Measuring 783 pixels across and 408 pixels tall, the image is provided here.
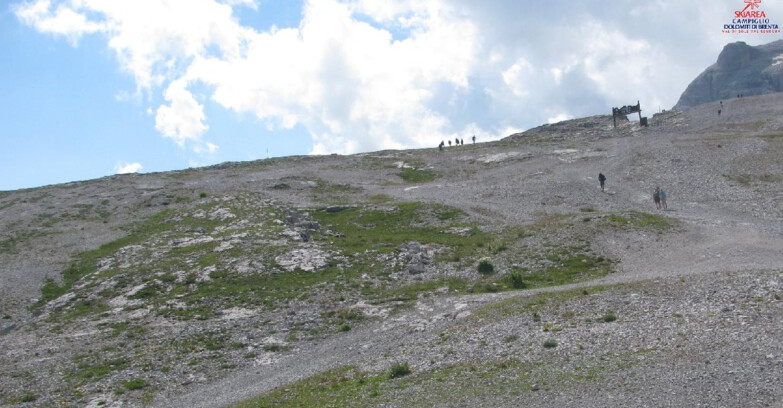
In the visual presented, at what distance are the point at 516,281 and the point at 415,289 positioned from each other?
715 centimetres

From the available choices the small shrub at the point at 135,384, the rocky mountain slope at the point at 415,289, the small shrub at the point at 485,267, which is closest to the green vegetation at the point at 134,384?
the small shrub at the point at 135,384

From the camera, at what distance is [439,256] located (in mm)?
45219

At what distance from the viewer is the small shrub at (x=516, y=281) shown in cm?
3697

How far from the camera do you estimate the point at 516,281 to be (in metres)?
37.5

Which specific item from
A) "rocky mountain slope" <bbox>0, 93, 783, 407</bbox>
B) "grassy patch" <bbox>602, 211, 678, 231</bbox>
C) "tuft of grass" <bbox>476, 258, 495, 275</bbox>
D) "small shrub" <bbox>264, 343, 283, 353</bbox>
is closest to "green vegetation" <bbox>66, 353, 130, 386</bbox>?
"rocky mountain slope" <bbox>0, 93, 783, 407</bbox>

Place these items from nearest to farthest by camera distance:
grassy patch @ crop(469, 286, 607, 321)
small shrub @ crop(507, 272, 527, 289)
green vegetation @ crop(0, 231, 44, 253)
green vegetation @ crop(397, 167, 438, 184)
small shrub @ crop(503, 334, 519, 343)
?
small shrub @ crop(503, 334, 519, 343)
grassy patch @ crop(469, 286, 607, 321)
small shrub @ crop(507, 272, 527, 289)
green vegetation @ crop(0, 231, 44, 253)
green vegetation @ crop(397, 167, 438, 184)

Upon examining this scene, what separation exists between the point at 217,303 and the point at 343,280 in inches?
A: 366

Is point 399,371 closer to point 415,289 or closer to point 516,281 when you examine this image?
point 415,289

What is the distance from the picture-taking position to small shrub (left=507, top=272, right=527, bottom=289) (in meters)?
37.0

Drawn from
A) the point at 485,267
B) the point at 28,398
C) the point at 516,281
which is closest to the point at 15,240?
the point at 28,398

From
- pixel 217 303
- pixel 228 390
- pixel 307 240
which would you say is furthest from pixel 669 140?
pixel 228 390

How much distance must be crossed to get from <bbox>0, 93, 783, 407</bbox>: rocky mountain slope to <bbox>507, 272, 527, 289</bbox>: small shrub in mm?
144

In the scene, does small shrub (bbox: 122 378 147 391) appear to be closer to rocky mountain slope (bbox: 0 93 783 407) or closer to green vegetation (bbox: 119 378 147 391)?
green vegetation (bbox: 119 378 147 391)

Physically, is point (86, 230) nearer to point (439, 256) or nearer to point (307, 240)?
point (307, 240)
